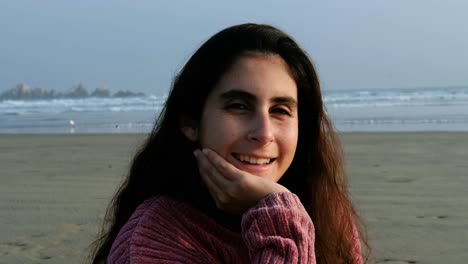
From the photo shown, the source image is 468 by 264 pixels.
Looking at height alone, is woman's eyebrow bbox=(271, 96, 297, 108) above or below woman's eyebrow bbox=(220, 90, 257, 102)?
below

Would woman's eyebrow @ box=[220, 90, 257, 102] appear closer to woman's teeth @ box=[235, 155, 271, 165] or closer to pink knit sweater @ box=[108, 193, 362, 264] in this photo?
woman's teeth @ box=[235, 155, 271, 165]

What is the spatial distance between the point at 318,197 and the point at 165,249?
759mm

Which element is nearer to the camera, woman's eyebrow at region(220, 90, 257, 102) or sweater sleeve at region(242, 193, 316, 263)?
sweater sleeve at region(242, 193, 316, 263)

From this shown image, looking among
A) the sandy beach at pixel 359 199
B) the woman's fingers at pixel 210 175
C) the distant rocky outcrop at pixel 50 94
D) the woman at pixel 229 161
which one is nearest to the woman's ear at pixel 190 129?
the woman at pixel 229 161

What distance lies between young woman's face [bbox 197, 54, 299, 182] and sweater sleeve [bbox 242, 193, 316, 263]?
0.46 ft

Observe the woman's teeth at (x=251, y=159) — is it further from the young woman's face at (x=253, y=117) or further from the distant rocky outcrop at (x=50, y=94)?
the distant rocky outcrop at (x=50, y=94)

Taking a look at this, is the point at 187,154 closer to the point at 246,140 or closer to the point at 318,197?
the point at 246,140

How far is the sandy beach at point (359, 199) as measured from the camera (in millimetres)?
4617

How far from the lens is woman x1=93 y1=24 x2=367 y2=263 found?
185 centimetres

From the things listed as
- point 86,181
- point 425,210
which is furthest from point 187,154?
point 86,181

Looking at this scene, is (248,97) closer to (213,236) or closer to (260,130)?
(260,130)

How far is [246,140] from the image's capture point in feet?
6.15

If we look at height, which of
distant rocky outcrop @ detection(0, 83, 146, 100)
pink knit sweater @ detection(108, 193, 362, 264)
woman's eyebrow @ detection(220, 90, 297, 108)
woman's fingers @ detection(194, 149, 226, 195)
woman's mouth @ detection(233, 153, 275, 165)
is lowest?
→ distant rocky outcrop @ detection(0, 83, 146, 100)

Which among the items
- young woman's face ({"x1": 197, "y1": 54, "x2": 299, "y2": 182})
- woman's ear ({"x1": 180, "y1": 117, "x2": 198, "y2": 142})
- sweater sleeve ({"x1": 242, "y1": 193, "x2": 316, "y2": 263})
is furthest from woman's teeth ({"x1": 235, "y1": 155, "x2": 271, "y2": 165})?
woman's ear ({"x1": 180, "y1": 117, "x2": 198, "y2": 142})
